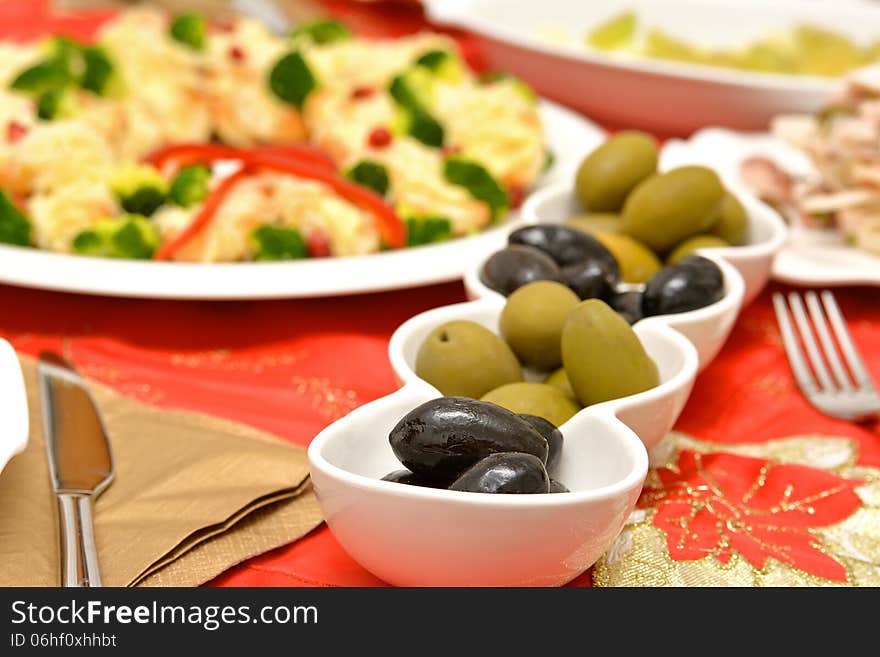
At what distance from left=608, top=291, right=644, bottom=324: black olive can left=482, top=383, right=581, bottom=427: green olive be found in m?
0.16

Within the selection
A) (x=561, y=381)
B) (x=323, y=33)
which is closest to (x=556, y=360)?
(x=561, y=381)

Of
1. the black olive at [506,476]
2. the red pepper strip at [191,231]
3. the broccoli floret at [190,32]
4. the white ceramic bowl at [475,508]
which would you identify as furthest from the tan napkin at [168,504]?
the broccoli floret at [190,32]

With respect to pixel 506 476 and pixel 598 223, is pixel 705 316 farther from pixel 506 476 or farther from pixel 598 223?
pixel 506 476

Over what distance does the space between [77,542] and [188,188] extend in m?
0.73

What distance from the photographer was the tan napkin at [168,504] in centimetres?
87

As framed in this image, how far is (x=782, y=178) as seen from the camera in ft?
5.44

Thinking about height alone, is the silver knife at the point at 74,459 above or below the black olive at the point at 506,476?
below

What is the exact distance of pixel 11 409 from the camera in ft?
2.86

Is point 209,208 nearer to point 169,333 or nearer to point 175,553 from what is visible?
point 169,333

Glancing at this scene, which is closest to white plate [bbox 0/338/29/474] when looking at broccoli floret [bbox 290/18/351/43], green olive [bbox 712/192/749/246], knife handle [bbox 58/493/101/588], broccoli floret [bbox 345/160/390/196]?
knife handle [bbox 58/493/101/588]

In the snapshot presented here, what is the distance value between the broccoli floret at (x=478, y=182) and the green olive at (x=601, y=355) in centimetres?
63

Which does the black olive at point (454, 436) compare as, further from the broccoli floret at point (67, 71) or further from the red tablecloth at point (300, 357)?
the broccoli floret at point (67, 71)

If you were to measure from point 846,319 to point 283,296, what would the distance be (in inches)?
29.9

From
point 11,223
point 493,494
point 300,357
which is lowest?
point 300,357
